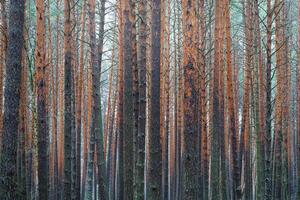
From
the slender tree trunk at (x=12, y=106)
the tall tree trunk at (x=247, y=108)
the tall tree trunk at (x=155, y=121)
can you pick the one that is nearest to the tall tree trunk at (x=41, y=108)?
the slender tree trunk at (x=12, y=106)

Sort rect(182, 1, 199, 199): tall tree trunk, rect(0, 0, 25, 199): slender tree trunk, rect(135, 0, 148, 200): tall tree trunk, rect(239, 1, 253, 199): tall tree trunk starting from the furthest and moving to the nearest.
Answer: rect(239, 1, 253, 199): tall tree trunk → rect(135, 0, 148, 200): tall tree trunk → rect(182, 1, 199, 199): tall tree trunk → rect(0, 0, 25, 199): slender tree trunk

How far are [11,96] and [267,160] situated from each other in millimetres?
5377

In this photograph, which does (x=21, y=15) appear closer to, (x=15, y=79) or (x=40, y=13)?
(x=15, y=79)

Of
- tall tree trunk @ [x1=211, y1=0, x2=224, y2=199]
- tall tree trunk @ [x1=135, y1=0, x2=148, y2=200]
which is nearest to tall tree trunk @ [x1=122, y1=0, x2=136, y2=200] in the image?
tall tree trunk @ [x1=135, y1=0, x2=148, y2=200]

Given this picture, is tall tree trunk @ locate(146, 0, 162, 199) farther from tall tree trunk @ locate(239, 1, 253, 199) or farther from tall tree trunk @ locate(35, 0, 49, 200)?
tall tree trunk @ locate(239, 1, 253, 199)

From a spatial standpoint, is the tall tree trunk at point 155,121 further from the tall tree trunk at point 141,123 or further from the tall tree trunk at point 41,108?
the tall tree trunk at point 41,108

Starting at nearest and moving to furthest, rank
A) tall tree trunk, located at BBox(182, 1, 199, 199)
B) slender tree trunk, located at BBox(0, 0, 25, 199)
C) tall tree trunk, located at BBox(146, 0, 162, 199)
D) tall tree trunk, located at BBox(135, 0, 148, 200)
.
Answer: slender tree trunk, located at BBox(0, 0, 25, 199) < tall tree trunk, located at BBox(182, 1, 199, 199) < tall tree trunk, located at BBox(146, 0, 162, 199) < tall tree trunk, located at BBox(135, 0, 148, 200)

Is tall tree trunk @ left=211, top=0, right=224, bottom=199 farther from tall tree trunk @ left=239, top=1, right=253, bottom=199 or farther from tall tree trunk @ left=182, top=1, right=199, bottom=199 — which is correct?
tall tree trunk @ left=182, top=1, right=199, bottom=199

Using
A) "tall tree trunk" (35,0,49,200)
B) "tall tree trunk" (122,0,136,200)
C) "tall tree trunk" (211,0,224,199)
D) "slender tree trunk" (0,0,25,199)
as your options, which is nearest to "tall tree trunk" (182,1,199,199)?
"tall tree trunk" (122,0,136,200)

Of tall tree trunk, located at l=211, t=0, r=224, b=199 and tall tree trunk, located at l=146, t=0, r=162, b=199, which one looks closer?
tall tree trunk, located at l=146, t=0, r=162, b=199

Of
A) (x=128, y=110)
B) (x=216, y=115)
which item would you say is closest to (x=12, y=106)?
(x=128, y=110)

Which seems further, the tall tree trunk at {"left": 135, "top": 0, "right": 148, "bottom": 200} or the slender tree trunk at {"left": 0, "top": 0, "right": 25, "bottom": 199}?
the tall tree trunk at {"left": 135, "top": 0, "right": 148, "bottom": 200}

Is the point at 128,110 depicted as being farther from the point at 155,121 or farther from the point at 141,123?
the point at 155,121

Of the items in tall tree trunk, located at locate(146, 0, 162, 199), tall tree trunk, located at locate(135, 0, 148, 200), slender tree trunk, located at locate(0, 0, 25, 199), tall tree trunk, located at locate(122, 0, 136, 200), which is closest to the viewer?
slender tree trunk, located at locate(0, 0, 25, 199)
